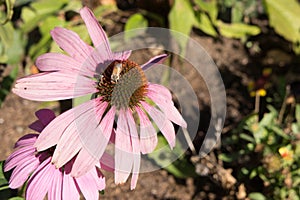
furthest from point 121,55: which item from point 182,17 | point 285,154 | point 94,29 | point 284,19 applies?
point 284,19

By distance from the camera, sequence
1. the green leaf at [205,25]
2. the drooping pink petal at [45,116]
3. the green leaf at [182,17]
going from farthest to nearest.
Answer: the green leaf at [205,25]
the green leaf at [182,17]
the drooping pink petal at [45,116]

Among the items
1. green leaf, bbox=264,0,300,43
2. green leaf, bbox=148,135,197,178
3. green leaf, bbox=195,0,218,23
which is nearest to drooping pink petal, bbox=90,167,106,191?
green leaf, bbox=148,135,197,178

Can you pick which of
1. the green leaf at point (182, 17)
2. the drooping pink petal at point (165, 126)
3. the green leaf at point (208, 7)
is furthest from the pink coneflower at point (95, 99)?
the green leaf at point (208, 7)

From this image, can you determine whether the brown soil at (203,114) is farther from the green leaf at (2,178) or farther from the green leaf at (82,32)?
the green leaf at (2,178)

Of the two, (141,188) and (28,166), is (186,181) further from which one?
(28,166)

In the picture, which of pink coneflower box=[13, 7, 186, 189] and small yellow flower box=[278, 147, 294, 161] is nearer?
pink coneflower box=[13, 7, 186, 189]

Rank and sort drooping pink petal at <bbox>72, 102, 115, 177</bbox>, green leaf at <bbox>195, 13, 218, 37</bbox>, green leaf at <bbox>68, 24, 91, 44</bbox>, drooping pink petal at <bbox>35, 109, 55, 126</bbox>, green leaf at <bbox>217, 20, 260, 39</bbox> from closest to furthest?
drooping pink petal at <bbox>72, 102, 115, 177</bbox> → drooping pink petal at <bbox>35, 109, 55, 126</bbox> → green leaf at <bbox>68, 24, 91, 44</bbox> → green leaf at <bbox>195, 13, 218, 37</bbox> → green leaf at <bbox>217, 20, 260, 39</bbox>

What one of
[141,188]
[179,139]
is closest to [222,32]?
[179,139]

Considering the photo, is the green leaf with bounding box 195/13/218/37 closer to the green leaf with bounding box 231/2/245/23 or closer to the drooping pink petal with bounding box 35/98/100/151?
the green leaf with bounding box 231/2/245/23

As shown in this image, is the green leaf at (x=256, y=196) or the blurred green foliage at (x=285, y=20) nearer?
the green leaf at (x=256, y=196)
